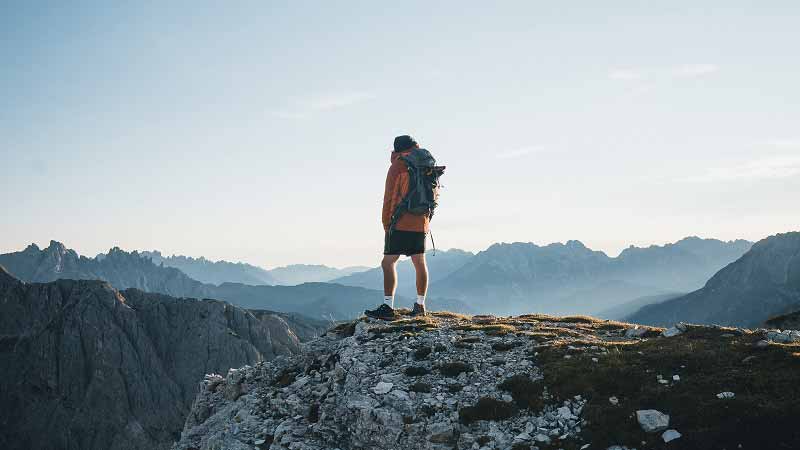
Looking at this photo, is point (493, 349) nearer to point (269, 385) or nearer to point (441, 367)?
point (441, 367)

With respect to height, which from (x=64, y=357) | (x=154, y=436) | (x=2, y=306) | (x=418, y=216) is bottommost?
(x=154, y=436)

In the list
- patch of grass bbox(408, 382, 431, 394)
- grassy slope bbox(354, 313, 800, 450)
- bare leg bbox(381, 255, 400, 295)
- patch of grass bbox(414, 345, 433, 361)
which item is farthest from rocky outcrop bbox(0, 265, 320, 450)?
grassy slope bbox(354, 313, 800, 450)

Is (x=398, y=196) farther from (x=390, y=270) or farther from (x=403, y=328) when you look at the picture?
(x=403, y=328)

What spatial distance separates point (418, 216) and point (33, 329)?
213 m

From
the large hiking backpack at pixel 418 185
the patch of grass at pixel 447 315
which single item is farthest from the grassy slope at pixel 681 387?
the large hiking backpack at pixel 418 185

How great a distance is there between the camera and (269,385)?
16.6m

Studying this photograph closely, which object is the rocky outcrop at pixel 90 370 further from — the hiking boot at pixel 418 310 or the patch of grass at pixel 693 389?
the patch of grass at pixel 693 389

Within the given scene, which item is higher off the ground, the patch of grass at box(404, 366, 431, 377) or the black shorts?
the black shorts

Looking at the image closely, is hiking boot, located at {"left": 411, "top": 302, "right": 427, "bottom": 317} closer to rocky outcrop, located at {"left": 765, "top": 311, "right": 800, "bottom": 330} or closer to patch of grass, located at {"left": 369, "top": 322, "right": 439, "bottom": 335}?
patch of grass, located at {"left": 369, "top": 322, "right": 439, "bottom": 335}

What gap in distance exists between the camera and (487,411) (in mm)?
11375

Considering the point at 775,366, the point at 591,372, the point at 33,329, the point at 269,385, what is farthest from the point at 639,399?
the point at 33,329

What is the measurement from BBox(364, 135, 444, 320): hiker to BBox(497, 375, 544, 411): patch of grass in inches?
221

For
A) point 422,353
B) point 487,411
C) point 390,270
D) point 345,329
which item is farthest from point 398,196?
point 487,411

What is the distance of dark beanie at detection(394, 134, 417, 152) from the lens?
1784cm
